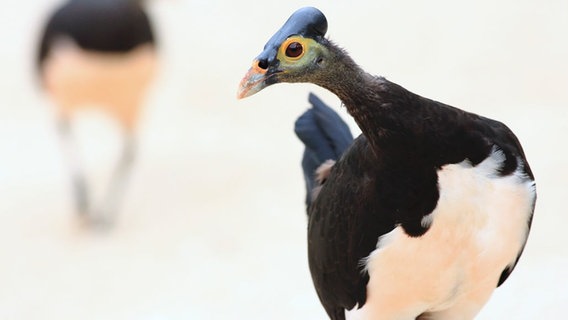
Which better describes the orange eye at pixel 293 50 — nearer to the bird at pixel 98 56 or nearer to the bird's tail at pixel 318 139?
the bird's tail at pixel 318 139

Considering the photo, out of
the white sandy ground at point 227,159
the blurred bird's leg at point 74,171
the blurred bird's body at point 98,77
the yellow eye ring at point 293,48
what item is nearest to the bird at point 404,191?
the yellow eye ring at point 293,48

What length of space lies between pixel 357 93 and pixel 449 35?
543cm

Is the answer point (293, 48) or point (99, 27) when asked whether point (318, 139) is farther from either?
point (99, 27)

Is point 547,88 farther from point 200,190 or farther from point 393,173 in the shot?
point 393,173

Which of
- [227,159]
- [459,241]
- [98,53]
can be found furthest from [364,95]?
[227,159]

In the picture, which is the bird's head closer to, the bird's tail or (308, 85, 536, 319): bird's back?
(308, 85, 536, 319): bird's back

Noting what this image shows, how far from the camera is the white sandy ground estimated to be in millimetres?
5422

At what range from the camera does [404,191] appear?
8.42 ft

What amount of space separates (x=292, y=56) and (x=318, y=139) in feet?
3.08

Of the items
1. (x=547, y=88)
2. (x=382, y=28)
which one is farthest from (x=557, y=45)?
(x=382, y=28)

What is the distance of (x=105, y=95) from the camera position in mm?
6031

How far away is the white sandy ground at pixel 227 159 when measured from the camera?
5.42 meters

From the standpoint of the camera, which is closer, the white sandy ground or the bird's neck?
the bird's neck

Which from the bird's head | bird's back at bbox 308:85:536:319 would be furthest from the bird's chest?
the bird's head
